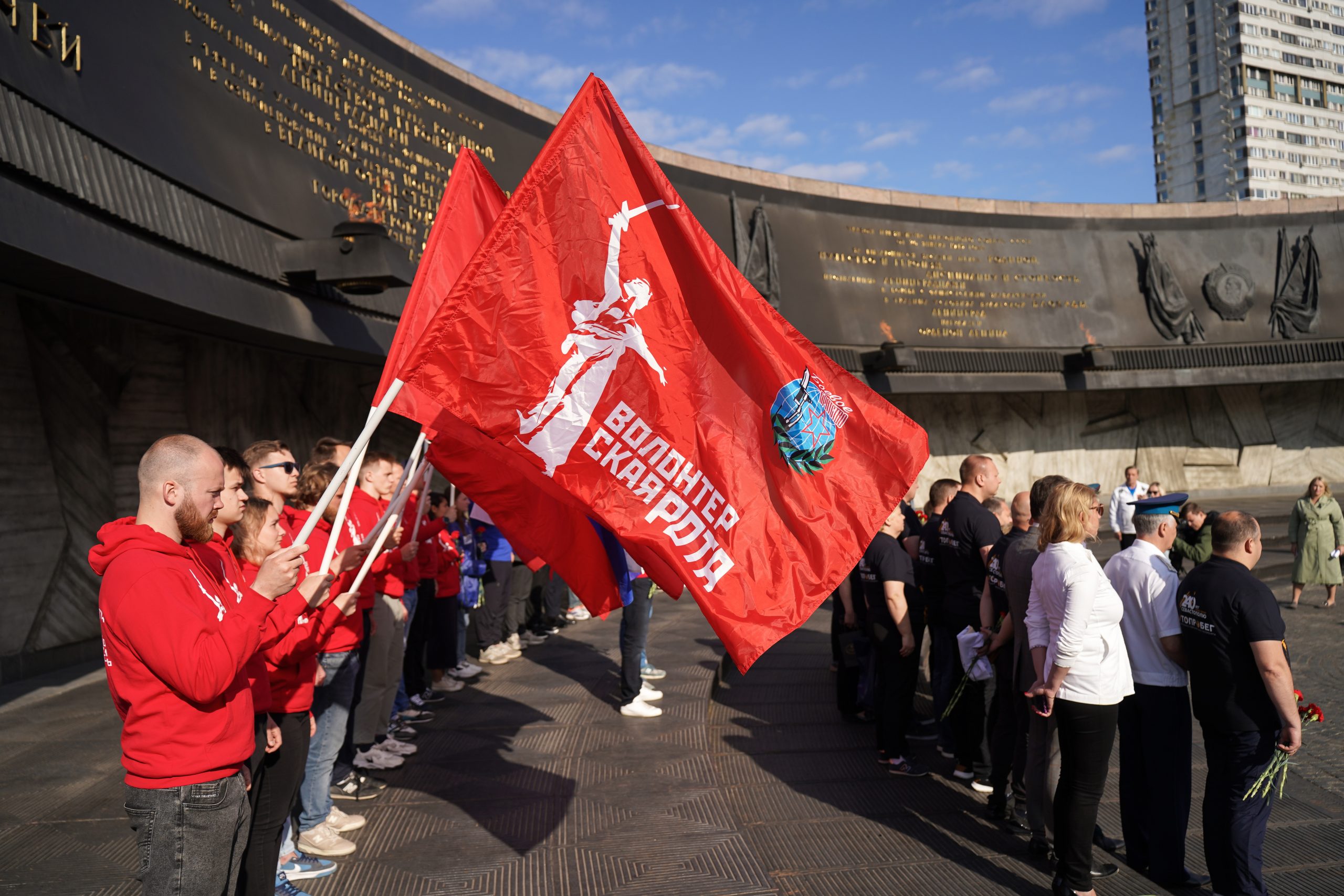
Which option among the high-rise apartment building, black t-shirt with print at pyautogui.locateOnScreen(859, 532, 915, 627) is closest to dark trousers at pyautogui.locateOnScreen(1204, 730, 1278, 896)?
black t-shirt with print at pyautogui.locateOnScreen(859, 532, 915, 627)

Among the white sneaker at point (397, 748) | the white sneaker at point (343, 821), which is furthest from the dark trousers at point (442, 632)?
the white sneaker at point (343, 821)

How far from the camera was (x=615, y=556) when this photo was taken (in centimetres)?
433

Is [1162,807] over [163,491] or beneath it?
beneath

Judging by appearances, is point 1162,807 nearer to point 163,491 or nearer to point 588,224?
point 588,224

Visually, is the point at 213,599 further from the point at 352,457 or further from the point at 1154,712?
the point at 1154,712

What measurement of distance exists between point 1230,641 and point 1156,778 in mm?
700

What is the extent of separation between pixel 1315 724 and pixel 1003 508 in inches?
103

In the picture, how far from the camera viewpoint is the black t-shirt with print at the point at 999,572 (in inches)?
186

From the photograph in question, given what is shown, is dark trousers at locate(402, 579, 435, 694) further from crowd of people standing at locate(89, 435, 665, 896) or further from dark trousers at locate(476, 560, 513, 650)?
dark trousers at locate(476, 560, 513, 650)

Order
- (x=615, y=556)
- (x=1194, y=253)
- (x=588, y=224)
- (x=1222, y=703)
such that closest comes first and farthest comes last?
1. (x=588, y=224)
2. (x=1222, y=703)
3. (x=615, y=556)
4. (x=1194, y=253)

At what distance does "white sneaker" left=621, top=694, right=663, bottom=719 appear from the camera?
21.3ft

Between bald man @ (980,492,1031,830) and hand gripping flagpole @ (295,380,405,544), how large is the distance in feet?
10.1

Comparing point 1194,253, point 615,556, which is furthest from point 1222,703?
point 1194,253

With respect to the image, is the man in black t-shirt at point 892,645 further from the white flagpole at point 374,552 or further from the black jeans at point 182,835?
the black jeans at point 182,835
